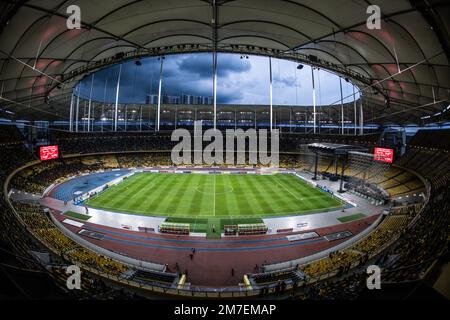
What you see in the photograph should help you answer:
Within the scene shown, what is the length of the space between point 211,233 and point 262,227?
16.8 ft

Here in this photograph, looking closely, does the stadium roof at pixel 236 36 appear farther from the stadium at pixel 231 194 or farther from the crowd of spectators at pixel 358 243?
the crowd of spectators at pixel 358 243

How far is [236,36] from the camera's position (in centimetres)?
3212

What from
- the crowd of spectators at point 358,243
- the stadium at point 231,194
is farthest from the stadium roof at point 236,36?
the crowd of spectators at point 358,243

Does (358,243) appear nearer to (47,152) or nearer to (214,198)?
(214,198)

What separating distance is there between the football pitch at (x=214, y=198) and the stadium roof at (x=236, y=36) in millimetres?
16858

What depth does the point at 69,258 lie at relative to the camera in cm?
1622

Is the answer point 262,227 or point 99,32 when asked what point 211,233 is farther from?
point 99,32

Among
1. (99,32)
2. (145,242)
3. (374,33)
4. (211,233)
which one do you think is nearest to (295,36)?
(374,33)

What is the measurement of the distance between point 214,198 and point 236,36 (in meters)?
22.9

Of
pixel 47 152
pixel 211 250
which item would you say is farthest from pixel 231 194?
pixel 47 152

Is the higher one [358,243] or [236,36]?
[236,36]

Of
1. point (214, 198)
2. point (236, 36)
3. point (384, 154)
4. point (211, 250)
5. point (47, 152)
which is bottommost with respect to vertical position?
point (211, 250)

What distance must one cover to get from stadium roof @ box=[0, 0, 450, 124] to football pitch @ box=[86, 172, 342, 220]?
55.3ft

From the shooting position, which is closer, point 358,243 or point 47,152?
point 358,243
